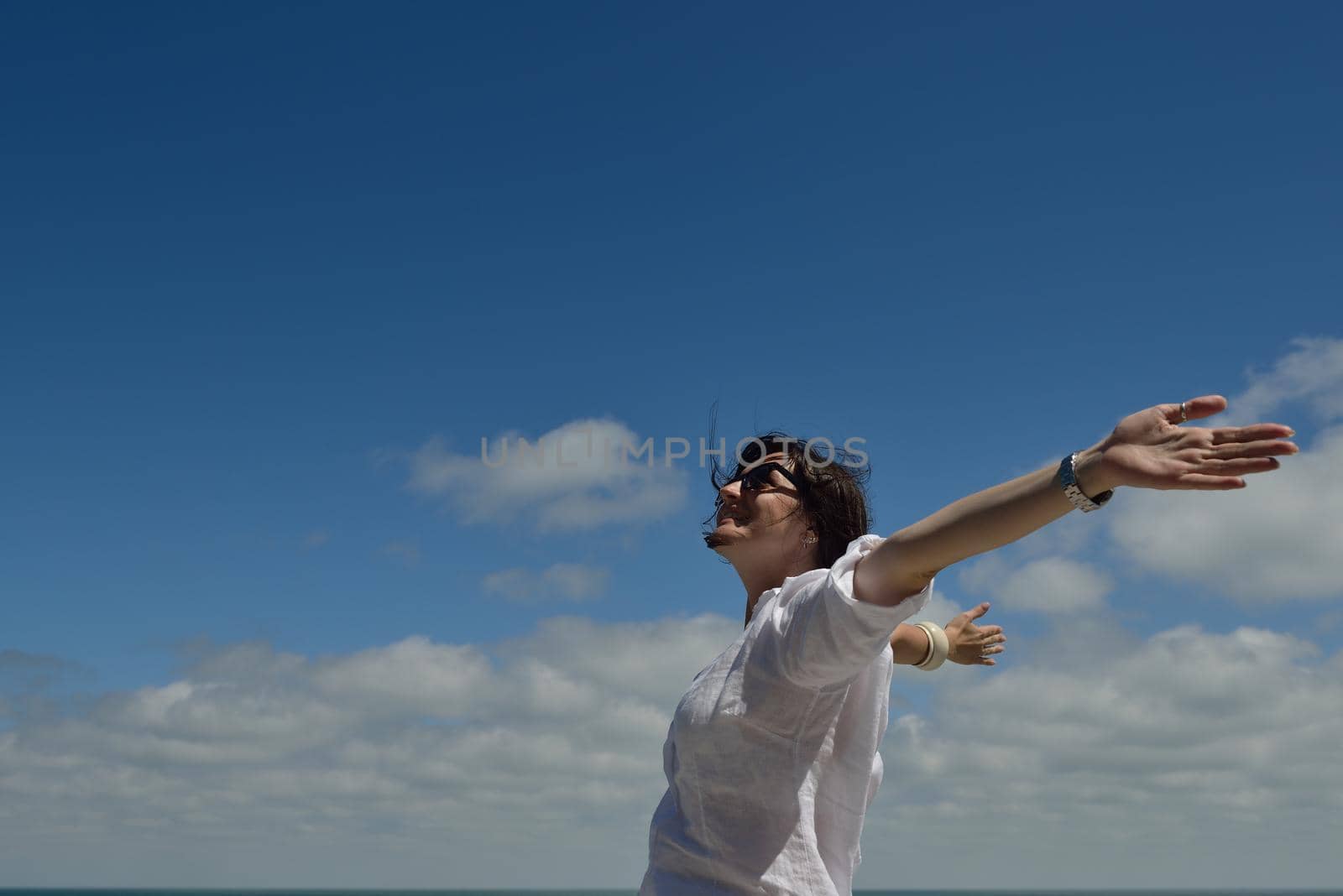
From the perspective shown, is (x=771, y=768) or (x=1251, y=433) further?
(x=771, y=768)

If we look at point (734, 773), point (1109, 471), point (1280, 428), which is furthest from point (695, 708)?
point (1280, 428)

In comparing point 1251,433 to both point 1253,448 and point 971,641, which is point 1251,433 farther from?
point 971,641

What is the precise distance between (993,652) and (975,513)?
2477mm

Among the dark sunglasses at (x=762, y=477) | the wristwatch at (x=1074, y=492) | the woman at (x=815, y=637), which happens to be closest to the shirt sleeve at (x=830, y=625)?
the woman at (x=815, y=637)

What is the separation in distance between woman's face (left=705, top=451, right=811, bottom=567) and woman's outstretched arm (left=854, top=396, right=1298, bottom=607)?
1.39 metres

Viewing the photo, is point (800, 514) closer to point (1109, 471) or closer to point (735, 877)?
point (735, 877)

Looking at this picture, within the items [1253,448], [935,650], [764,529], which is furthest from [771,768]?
[1253,448]

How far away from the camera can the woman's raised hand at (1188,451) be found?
2.88 meters

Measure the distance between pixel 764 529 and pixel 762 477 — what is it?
22 centimetres

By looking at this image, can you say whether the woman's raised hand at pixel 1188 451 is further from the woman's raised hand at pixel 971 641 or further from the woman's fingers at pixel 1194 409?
the woman's raised hand at pixel 971 641

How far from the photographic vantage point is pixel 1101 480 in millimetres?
2979

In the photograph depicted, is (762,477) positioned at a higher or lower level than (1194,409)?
higher

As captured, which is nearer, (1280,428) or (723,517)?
(1280,428)

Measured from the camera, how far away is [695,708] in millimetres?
3971
